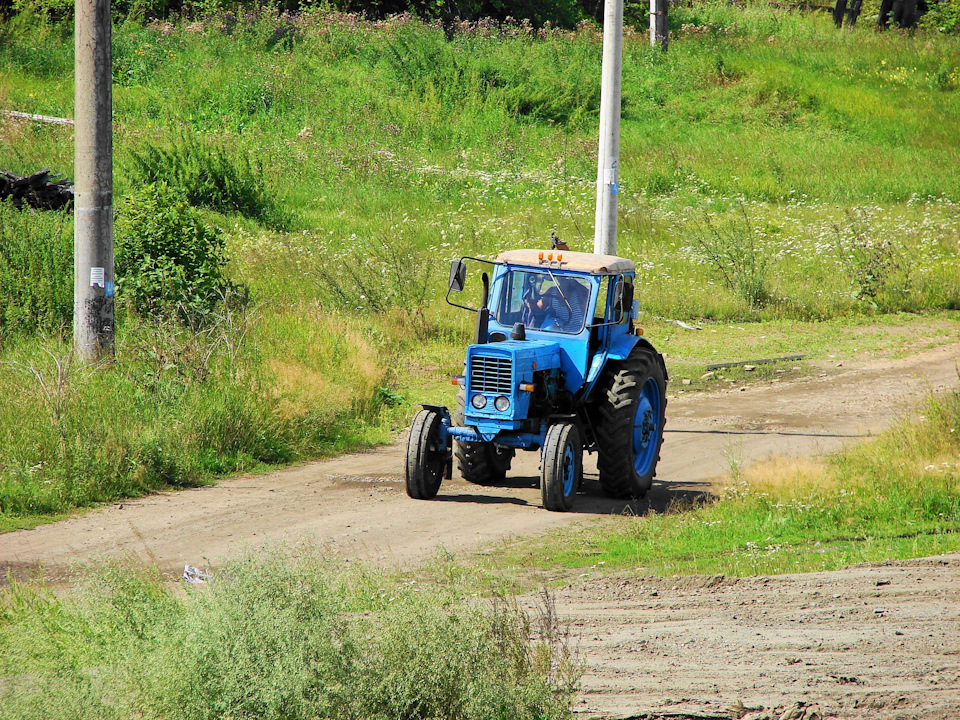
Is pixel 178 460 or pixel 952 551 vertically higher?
pixel 952 551

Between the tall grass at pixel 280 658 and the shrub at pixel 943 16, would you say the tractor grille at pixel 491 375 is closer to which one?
the tall grass at pixel 280 658

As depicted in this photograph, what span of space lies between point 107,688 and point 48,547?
12.7ft

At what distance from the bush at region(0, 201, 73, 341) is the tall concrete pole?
6.64 metres

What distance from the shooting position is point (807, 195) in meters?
26.5

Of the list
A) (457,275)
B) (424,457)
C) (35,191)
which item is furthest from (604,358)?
(35,191)

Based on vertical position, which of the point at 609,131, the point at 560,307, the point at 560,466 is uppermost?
the point at 609,131

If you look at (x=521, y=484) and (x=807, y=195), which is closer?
(x=521, y=484)

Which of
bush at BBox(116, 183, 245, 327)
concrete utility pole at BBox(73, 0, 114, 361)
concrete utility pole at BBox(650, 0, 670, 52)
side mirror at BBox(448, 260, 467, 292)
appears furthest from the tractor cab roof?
concrete utility pole at BBox(650, 0, 670, 52)

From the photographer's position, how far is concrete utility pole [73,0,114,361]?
1050 centimetres

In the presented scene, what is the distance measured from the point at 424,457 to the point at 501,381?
3.15 feet

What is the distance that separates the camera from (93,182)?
10.7 metres

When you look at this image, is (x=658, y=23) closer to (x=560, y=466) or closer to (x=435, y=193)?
(x=435, y=193)

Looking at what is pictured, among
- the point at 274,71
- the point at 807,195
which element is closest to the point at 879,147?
the point at 807,195

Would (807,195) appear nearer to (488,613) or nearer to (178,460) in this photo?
(178,460)
